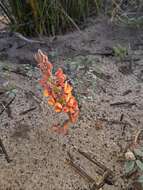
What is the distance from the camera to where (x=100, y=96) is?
2.00 m

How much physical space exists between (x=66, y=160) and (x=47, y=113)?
0.91 feet

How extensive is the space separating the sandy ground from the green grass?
79mm

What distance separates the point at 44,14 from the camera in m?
2.46

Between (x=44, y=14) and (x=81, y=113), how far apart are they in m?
0.83

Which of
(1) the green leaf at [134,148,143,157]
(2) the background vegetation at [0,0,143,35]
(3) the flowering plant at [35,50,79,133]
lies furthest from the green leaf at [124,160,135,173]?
(2) the background vegetation at [0,0,143,35]

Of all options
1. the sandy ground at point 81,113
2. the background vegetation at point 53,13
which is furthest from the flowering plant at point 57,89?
the background vegetation at point 53,13

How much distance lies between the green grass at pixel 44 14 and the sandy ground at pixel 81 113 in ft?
0.26

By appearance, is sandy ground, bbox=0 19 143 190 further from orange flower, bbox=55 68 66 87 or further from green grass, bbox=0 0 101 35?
orange flower, bbox=55 68 66 87

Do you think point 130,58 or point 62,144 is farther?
point 130,58

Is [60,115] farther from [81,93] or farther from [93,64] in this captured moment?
[93,64]

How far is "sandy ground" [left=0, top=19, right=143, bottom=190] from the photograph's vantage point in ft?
5.24

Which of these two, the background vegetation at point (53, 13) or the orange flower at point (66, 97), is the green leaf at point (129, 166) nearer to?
the orange flower at point (66, 97)

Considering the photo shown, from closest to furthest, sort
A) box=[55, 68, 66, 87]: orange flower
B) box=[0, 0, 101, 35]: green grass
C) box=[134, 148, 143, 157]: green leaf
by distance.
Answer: box=[55, 68, 66, 87]: orange flower
box=[134, 148, 143, 157]: green leaf
box=[0, 0, 101, 35]: green grass

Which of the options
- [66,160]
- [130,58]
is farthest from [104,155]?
[130,58]
